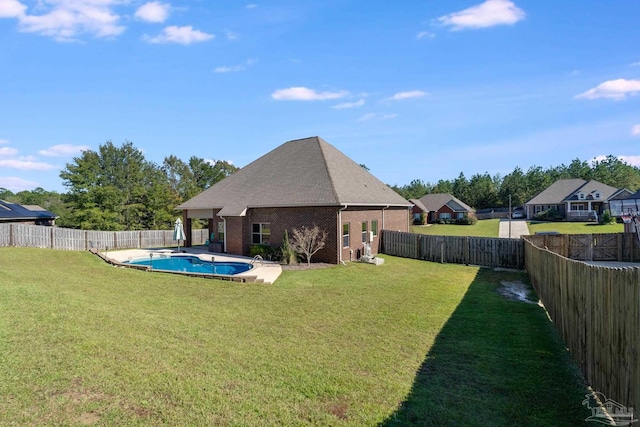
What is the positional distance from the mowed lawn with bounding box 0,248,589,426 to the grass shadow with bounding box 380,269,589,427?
2cm

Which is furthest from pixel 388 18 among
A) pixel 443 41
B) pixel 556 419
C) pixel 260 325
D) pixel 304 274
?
pixel 556 419

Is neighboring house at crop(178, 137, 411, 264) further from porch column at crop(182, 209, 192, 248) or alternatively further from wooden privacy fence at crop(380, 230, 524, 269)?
wooden privacy fence at crop(380, 230, 524, 269)

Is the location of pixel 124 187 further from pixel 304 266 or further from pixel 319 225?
pixel 304 266

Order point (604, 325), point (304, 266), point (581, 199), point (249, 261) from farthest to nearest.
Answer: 1. point (581, 199)
2. point (249, 261)
3. point (304, 266)
4. point (604, 325)

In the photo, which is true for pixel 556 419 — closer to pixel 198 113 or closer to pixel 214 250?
pixel 214 250

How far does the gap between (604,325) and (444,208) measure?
6071 centimetres

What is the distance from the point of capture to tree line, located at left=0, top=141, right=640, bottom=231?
36.0 metres

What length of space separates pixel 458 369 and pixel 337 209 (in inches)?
521

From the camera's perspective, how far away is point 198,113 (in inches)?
1088

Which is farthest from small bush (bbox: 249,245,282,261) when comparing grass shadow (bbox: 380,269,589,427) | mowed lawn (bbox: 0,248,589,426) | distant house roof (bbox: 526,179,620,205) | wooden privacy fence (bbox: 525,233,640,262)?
distant house roof (bbox: 526,179,620,205)

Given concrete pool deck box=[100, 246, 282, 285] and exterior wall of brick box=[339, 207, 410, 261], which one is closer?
concrete pool deck box=[100, 246, 282, 285]

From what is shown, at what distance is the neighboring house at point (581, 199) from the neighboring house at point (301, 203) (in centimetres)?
4187

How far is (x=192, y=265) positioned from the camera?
1950 cm

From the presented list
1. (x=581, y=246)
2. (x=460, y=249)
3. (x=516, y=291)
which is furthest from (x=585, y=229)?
(x=516, y=291)
